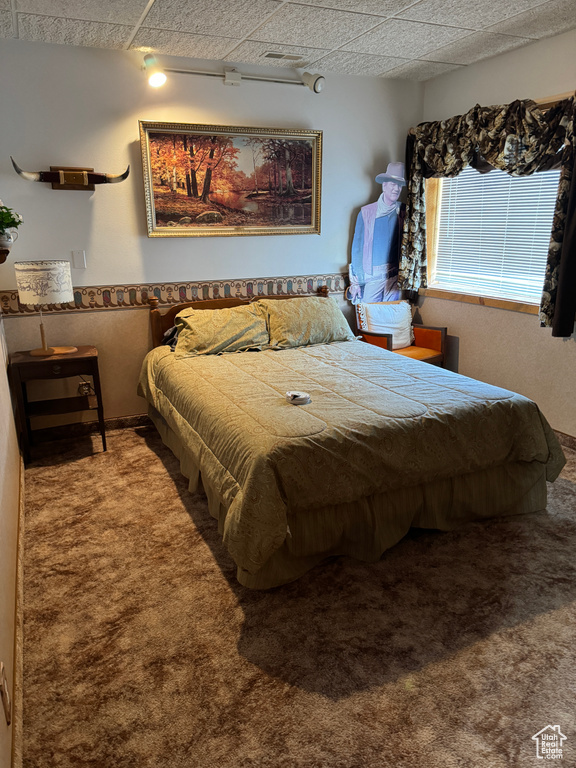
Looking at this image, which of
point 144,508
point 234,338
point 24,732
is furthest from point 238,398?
point 24,732

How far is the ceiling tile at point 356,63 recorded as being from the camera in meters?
3.91

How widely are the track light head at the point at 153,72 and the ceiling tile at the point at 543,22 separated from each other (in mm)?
2109

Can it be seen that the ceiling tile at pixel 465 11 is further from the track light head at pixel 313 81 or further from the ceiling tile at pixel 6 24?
the ceiling tile at pixel 6 24

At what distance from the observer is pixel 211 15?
10.1 ft

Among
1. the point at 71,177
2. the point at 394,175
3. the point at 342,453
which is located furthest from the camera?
the point at 394,175

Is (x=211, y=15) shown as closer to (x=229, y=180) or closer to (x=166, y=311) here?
(x=229, y=180)

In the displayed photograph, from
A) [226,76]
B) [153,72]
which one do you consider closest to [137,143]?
[153,72]

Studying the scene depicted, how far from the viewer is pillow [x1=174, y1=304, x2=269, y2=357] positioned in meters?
3.88

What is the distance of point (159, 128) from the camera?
390 centimetres

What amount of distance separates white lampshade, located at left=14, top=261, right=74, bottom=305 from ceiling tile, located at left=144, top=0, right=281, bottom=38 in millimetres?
1544

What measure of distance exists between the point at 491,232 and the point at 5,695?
417 centimetres

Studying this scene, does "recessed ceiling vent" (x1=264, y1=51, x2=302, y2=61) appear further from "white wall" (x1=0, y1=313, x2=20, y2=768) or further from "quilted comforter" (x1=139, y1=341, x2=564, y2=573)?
"white wall" (x1=0, y1=313, x2=20, y2=768)

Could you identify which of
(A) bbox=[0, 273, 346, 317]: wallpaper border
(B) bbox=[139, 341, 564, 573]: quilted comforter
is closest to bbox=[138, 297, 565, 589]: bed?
(B) bbox=[139, 341, 564, 573]: quilted comforter

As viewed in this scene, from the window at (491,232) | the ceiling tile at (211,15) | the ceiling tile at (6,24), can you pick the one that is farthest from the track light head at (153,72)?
the window at (491,232)
